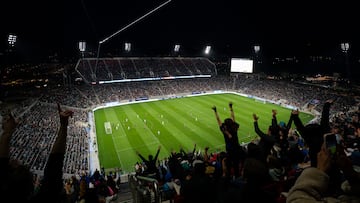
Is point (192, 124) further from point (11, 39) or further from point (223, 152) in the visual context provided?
point (11, 39)

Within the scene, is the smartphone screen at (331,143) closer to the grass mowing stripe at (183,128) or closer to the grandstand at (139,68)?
the grass mowing stripe at (183,128)

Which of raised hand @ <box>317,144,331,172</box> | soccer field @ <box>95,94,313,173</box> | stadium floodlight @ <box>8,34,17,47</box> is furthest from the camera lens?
stadium floodlight @ <box>8,34,17,47</box>

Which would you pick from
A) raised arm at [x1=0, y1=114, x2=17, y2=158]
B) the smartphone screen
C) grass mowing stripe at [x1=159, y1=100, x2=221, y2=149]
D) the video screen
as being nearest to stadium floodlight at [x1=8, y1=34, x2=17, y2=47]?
grass mowing stripe at [x1=159, y1=100, x2=221, y2=149]

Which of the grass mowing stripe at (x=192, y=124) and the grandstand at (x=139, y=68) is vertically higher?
the grandstand at (x=139, y=68)

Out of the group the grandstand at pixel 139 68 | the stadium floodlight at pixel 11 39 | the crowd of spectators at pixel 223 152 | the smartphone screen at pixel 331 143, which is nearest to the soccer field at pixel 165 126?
the crowd of spectators at pixel 223 152

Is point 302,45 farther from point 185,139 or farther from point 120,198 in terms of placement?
Result: point 120,198

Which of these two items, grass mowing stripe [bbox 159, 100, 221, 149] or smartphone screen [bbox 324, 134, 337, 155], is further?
grass mowing stripe [bbox 159, 100, 221, 149]

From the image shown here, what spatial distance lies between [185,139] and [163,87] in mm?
32967

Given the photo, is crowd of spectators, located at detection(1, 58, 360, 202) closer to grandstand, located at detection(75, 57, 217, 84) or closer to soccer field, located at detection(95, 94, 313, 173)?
grandstand, located at detection(75, 57, 217, 84)

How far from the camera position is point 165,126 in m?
34.5

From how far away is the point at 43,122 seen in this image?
29.4 metres

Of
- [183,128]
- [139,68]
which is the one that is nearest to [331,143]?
[183,128]

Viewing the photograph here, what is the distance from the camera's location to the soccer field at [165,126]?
26469 mm

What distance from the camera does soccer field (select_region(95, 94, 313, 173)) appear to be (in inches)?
1042
